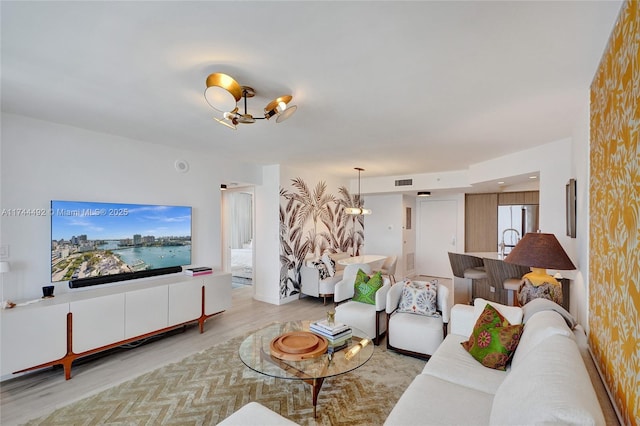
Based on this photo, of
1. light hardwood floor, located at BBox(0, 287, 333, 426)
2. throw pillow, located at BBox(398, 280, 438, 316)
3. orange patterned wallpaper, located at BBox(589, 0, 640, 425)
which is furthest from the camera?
throw pillow, located at BBox(398, 280, 438, 316)

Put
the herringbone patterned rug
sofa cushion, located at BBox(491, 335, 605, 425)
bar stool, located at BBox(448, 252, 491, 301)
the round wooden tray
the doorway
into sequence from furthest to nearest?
the doorway
bar stool, located at BBox(448, 252, 491, 301)
the round wooden tray
the herringbone patterned rug
sofa cushion, located at BBox(491, 335, 605, 425)

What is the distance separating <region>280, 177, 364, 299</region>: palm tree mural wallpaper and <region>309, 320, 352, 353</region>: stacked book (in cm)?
262

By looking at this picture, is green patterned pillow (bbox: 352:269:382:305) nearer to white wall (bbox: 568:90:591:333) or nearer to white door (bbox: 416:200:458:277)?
white wall (bbox: 568:90:591:333)

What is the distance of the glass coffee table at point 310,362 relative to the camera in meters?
2.14

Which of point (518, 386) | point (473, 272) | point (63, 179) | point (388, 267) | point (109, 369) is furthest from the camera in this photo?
point (388, 267)

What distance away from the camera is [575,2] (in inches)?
54.3

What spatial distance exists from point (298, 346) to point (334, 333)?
14.3 inches

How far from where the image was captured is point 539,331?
72.4 inches

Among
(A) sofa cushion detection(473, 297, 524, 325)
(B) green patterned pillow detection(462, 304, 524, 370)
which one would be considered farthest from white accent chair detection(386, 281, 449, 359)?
(B) green patterned pillow detection(462, 304, 524, 370)

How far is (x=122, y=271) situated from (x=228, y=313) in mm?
1719

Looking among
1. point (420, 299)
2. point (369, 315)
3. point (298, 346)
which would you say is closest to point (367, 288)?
point (369, 315)

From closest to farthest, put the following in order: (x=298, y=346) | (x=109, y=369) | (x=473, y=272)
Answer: (x=298, y=346) < (x=109, y=369) < (x=473, y=272)

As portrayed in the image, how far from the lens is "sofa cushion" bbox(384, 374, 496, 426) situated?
1553 mm

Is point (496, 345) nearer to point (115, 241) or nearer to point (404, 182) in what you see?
point (115, 241)
